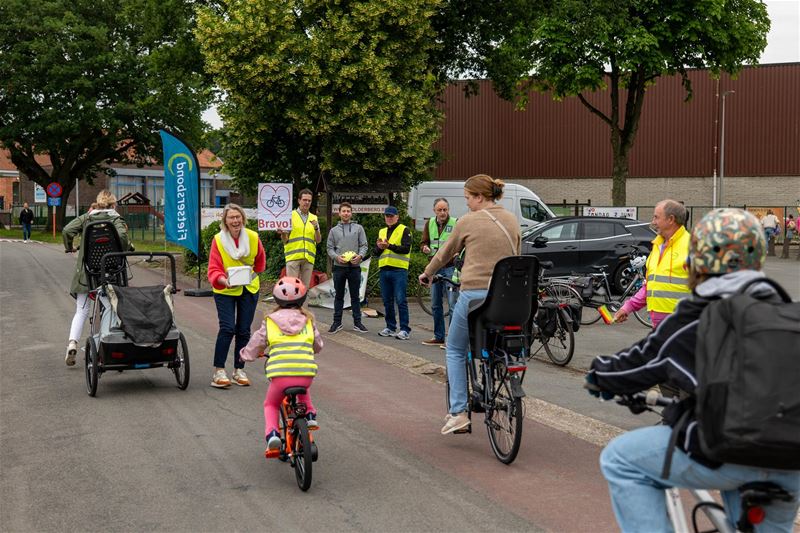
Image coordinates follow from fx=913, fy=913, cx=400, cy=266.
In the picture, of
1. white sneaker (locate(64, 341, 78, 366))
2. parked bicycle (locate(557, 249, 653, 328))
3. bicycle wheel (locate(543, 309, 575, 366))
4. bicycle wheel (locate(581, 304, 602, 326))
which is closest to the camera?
Answer: white sneaker (locate(64, 341, 78, 366))

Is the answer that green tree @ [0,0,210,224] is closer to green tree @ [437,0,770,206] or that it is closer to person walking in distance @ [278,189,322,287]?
green tree @ [437,0,770,206]

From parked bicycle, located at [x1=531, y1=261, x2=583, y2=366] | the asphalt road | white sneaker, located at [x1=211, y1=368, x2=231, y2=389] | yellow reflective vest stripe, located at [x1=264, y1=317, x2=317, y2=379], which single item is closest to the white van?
parked bicycle, located at [x1=531, y1=261, x2=583, y2=366]

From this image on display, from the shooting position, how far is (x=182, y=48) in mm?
26172

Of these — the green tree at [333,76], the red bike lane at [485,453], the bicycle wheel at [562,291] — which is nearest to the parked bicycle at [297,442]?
the red bike lane at [485,453]

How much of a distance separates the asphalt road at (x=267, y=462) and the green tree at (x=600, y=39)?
18392mm

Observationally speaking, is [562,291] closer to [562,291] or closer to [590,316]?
[562,291]

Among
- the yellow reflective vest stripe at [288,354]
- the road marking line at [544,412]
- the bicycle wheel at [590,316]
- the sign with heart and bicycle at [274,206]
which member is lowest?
the road marking line at [544,412]

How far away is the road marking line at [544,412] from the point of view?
7.14 m

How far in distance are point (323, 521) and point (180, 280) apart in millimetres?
18802

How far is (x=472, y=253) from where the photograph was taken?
6.57 metres

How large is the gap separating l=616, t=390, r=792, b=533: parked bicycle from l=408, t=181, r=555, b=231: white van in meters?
23.9

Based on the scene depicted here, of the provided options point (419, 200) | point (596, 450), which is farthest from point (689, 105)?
point (596, 450)

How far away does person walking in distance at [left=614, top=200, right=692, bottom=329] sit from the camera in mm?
6816

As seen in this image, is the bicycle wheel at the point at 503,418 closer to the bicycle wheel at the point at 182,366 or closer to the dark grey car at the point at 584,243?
the bicycle wheel at the point at 182,366
